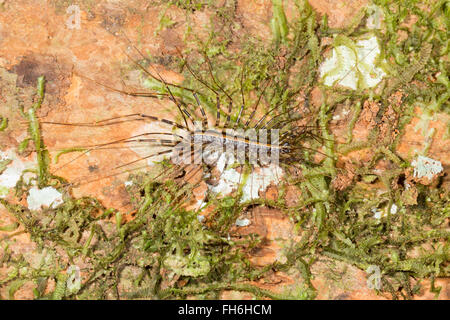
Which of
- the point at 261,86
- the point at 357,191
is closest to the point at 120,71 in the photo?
the point at 261,86

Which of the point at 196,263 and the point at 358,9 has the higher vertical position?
the point at 358,9

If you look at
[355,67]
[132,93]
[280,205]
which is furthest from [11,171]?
[355,67]

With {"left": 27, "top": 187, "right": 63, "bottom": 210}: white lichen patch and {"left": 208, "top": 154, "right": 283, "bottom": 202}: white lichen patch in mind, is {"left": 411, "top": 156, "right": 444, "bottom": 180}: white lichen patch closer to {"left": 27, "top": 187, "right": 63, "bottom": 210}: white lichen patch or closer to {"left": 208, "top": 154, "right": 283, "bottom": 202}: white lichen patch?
{"left": 208, "top": 154, "right": 283, "bottom": 202}: white lichen patch

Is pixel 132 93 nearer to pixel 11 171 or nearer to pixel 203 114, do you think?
pixel 203 114

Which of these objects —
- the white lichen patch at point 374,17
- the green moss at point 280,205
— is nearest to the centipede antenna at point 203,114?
the green moss at point 280,205

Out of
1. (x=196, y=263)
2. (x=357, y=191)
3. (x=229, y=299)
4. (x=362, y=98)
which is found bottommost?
(x=229, y=299)

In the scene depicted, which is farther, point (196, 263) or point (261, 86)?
point (261, 86)

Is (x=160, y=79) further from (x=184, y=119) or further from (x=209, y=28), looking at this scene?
(x=209, y=28)

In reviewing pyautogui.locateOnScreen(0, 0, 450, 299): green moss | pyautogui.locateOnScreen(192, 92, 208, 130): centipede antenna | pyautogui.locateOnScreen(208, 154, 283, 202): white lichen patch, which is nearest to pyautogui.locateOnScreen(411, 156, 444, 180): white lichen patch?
pyautogui.locateOnScreen(0, 0, 450, 299): green moss
